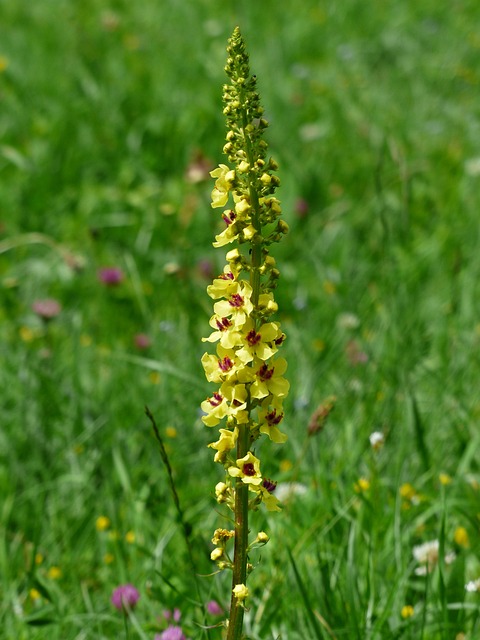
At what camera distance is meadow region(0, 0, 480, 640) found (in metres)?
2.56

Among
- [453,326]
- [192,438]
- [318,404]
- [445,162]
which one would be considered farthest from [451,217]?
[192,438]

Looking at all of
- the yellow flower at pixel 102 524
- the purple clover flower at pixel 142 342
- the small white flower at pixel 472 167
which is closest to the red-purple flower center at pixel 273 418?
the yellow flower at pixel 102 524

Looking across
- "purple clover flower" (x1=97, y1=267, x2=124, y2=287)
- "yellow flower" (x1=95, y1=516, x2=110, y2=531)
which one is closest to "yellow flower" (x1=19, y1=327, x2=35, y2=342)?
"purple clover flower" (x1=97, y1=267, x2=124, y2=287)

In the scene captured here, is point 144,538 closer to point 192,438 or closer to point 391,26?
point 192,438

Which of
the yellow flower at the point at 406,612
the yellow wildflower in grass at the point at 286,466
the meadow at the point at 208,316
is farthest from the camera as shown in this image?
the yellow wildflower in grass at the point at 286,466

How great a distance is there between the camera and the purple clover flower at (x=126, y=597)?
2434 millimetres

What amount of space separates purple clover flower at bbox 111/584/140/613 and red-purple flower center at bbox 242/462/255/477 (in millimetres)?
868

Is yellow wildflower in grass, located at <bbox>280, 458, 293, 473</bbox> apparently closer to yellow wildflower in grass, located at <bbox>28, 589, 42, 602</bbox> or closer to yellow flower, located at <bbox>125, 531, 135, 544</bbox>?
yellow flower, located at <bbox>125, 531, 135, 544</bbox>

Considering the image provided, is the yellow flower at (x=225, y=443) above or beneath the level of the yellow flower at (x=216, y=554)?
above

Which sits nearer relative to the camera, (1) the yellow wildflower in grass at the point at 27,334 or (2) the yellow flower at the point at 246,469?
(2) the yellow flower at the point at 246,469

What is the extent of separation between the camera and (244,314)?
5.57 ft

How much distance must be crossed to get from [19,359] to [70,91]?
266cm

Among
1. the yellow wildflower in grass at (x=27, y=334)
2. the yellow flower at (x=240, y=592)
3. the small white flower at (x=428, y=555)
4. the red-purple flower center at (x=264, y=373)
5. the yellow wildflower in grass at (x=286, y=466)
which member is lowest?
the yellow flower at (x=240, y=592)

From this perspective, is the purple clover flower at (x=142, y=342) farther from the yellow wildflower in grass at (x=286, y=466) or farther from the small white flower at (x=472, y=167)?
the small white flower at (x=472, y=167)
